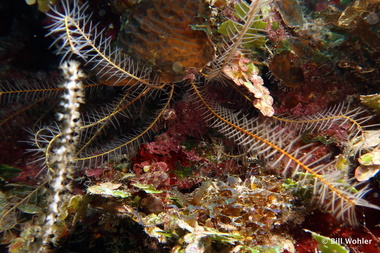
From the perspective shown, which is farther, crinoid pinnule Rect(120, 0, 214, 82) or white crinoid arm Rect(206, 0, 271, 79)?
crinoid pinnule Rect(120, 0, 214, 82)

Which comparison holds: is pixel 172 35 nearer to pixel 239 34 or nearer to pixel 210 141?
pixel 239 34

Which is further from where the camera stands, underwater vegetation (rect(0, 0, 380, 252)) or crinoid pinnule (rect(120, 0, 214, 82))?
crinoid pinnule (rect(120, 0, 214, 82))

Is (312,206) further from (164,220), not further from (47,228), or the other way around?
(47,228)

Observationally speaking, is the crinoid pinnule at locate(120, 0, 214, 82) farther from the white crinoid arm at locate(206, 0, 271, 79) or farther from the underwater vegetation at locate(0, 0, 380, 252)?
the white crinoid arm at locate(206, 0, 271, 79)

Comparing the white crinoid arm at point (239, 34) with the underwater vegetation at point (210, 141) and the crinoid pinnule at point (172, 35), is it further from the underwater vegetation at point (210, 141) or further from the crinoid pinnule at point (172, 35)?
the crinoid pinnule at point (172, 35)

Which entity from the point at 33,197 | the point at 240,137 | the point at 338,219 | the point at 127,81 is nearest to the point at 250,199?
the point at 240,137

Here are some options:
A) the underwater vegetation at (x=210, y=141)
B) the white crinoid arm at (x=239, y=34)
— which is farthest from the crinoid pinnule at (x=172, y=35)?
the white crinoid arm at (x=239, y=34)

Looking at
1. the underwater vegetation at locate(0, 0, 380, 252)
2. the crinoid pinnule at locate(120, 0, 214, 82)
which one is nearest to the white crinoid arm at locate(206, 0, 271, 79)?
the underwater vegetation at locate(0, 0, 380, 252)
